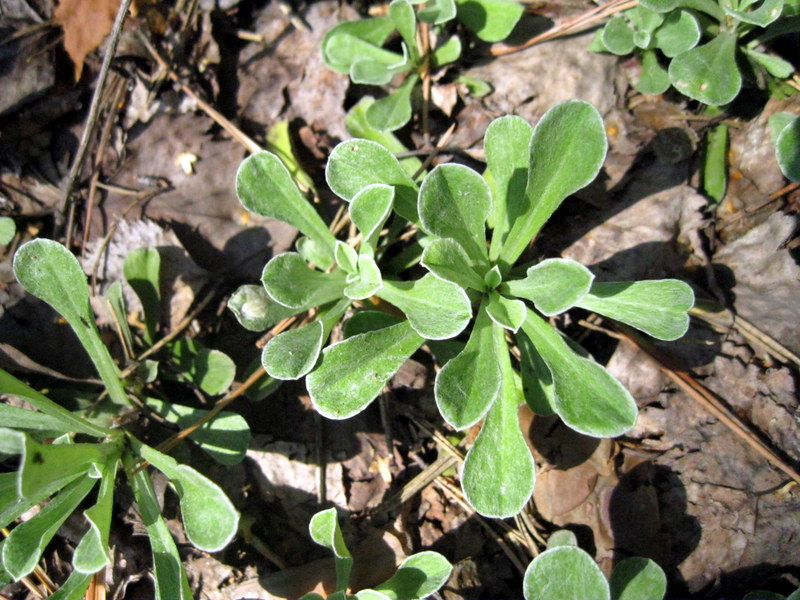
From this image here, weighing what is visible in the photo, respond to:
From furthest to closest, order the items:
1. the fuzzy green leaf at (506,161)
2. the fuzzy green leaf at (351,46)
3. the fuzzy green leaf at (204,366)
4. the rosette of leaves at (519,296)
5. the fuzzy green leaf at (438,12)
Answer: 1. the fuzzy green leaf at (351,46)
2. the fuzzy green leaf at (438,12)
3. the fuzzy green leaf at (204,366)
4. the fuzzy green leaf at (506,161)
5. the rosette of leaves at (519,296)

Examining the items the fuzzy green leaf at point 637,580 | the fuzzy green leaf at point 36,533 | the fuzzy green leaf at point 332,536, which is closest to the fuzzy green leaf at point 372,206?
the fuzzy green leaf at point 332,536

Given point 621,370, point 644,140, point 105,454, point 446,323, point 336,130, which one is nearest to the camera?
point 446,323

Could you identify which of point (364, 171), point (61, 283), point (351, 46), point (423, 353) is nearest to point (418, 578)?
point (423, 353)

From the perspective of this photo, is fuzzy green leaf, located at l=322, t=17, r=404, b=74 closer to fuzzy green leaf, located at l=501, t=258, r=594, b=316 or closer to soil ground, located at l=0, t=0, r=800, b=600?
soil ground, located at l=0, t=0, r=800, b=600

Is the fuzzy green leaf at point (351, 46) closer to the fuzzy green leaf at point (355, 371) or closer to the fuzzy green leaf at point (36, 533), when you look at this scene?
the fuzzy green leaf at point (355, 371)

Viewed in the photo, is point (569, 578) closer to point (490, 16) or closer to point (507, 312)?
point (507, 312)

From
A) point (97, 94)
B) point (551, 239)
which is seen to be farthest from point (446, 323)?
point (97, 94)

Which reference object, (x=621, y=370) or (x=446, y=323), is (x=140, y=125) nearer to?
(x=446, y=323)
